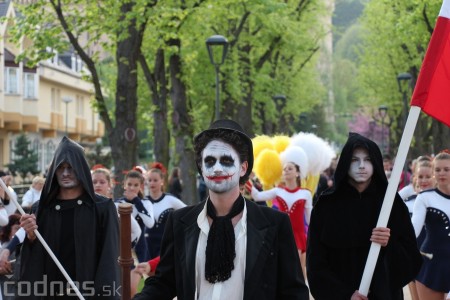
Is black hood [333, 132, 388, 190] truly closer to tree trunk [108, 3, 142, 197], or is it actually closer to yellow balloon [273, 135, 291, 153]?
yellow balloon [273, 135, 291, 153]

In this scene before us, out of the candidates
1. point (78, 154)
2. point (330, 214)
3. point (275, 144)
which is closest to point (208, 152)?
point (330, 214)

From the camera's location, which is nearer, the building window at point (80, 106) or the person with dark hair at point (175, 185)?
the person with dark hair at point (175, 185)

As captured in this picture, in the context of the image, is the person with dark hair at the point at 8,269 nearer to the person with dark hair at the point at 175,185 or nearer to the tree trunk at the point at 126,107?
the tree trunk at the point at 126,107

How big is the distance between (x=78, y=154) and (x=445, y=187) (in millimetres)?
3718

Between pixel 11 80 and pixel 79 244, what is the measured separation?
4508cm

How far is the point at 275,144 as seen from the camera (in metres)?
16.8

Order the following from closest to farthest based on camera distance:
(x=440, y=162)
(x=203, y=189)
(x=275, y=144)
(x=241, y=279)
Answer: (x=241, y=279), (x=440, y=162), (x=275, y=144), (x=203, y=189)

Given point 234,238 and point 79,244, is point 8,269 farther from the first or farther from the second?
point 234,238

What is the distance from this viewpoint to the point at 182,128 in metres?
31.3

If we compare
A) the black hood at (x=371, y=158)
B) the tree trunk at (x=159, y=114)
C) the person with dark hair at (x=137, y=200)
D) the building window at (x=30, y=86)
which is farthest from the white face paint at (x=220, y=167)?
the building window at (x=30, y=86)

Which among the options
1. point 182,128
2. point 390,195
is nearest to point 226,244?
point 390,195

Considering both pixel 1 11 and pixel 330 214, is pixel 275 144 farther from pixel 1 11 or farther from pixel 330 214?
pixel 1 11

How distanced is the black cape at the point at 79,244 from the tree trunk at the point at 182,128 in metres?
22.5

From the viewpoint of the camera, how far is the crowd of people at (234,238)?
6.10 metres
